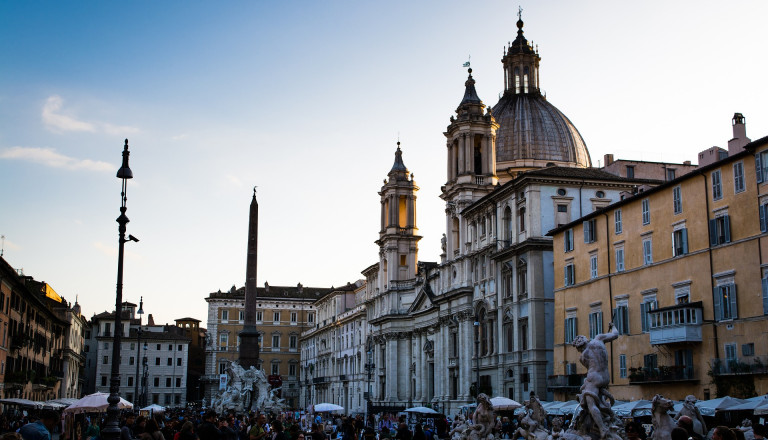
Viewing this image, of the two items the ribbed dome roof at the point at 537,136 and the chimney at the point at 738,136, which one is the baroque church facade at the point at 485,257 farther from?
the chimney at the point at 738,136

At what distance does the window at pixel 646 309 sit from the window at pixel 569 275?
23.7ft

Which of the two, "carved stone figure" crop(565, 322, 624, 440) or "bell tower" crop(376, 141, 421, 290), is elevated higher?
"bell tower" crop(376, 141, 421, 290)

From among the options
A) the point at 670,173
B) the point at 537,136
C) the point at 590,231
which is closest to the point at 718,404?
the point at 590,231

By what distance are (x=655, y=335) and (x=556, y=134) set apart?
38.7 meters

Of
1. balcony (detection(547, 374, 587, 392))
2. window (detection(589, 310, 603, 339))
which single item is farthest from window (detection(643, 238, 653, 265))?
balcony (detection(547, 374, 587, 392))

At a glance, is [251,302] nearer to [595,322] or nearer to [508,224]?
[508,224]

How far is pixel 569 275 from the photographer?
50.3m

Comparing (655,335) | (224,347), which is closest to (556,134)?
(655,335)

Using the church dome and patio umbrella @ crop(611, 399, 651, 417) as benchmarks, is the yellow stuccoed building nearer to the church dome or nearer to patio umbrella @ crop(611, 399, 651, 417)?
patio umbrella @ crop(611, 399, 651, 417)

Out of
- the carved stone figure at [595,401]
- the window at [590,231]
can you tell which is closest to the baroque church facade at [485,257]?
the window at [590,231]

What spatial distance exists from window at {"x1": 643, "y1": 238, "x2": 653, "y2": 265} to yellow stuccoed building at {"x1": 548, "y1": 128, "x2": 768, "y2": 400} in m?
0.05

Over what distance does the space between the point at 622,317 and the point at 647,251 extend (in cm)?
373

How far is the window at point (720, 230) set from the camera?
37125mm

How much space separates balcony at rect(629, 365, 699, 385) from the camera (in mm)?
38625
